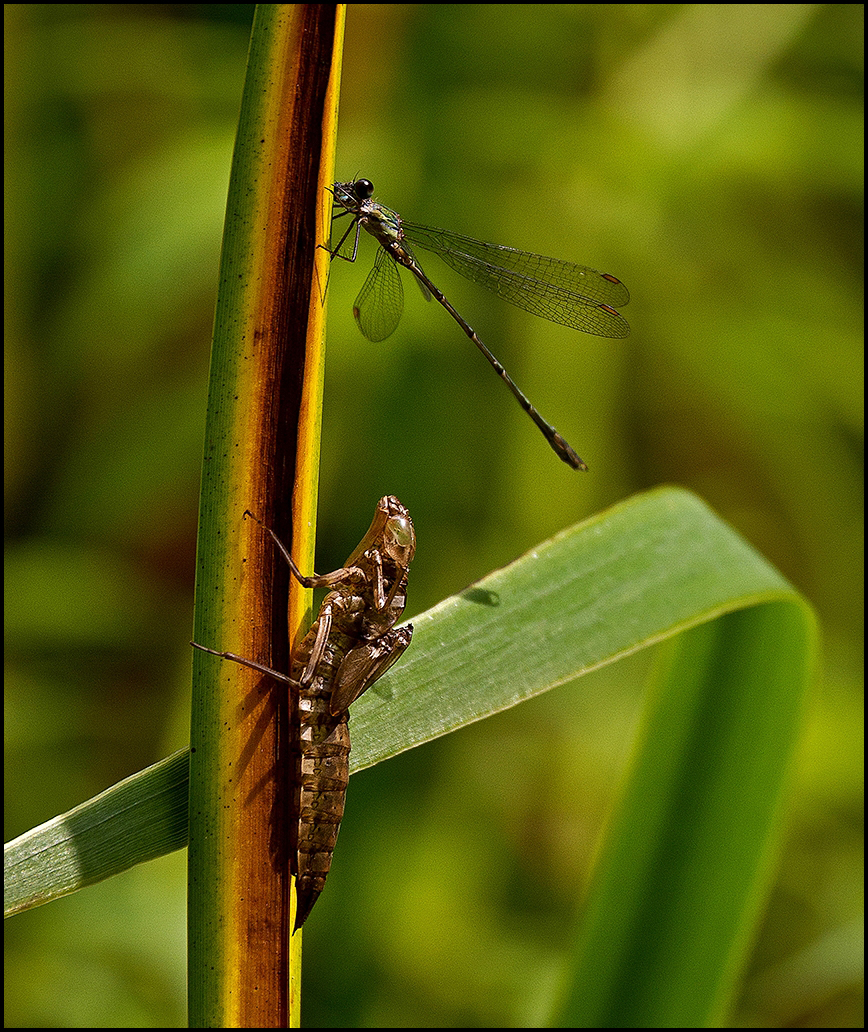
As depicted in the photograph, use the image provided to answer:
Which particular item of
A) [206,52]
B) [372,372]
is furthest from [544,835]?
[206,52]

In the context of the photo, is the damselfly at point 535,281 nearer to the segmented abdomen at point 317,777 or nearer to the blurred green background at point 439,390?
the blurred green background at point 439,390

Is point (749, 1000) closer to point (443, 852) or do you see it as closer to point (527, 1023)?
point (527, 1023)

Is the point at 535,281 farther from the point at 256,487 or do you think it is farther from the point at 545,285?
the point at 256,487

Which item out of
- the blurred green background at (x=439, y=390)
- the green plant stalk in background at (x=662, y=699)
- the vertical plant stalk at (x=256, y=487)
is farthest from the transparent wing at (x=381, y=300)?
the vertical plant stalk at (x=256, y=487)

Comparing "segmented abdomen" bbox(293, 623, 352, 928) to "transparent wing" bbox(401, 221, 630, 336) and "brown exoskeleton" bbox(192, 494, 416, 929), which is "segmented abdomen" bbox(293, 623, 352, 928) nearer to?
"brown exoskeleton" bbox(192, 494, 416, 929)

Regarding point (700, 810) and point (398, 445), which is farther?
point (398, 445)
